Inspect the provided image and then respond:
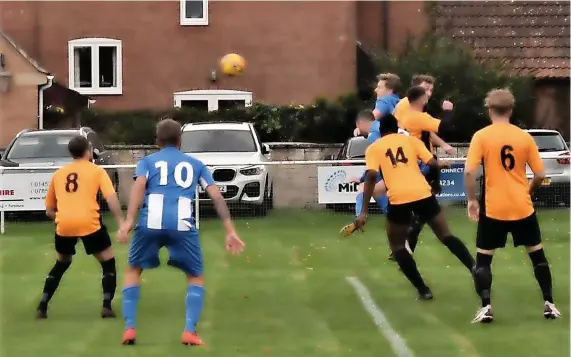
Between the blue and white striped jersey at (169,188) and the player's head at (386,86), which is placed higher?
the player's head at (386,86)

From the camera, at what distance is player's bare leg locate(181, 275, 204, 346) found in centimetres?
882

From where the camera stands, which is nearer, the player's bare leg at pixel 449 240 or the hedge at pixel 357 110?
the player's bare leg at pixel 449 240

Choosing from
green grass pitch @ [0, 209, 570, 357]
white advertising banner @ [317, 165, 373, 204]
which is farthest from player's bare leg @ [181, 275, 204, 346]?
white advertising banner @ [317, 165, 373, 204]

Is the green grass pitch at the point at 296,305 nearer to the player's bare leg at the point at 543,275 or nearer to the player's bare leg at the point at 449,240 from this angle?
the player's bare leg at the point at 543,275

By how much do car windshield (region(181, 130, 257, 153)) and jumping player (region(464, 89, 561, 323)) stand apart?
444 inches

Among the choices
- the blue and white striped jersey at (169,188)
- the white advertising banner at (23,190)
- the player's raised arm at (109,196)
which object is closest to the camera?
the blue and white striped jersey at (169,188)

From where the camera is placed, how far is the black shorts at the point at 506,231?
31.6ft

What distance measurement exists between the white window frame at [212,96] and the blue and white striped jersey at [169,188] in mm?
22425

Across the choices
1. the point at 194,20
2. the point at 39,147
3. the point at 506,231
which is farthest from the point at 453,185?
the point at 194,20

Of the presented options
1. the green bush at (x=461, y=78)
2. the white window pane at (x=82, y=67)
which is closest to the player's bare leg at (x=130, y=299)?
the green bush at (x=461, y=78)

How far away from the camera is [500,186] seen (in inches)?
377

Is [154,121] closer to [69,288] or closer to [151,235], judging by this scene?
[69,288]

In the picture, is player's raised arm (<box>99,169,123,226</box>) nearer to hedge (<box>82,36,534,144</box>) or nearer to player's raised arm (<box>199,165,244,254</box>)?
player's raised arm (<box>199,165,244,254</box>)

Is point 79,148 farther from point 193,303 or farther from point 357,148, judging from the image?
point 357,148
